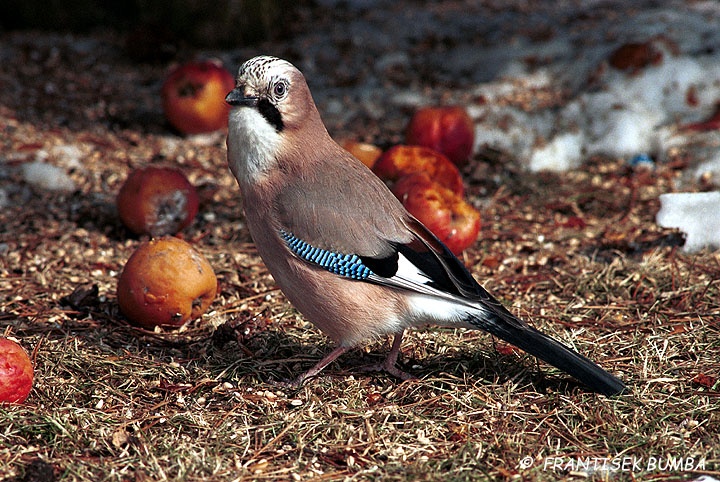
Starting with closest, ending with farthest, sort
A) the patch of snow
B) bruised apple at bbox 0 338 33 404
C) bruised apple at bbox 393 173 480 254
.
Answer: bruised apple at bbox 0 338 33 404, bruised apple at bbox 393 173 480 254, the patch of snow

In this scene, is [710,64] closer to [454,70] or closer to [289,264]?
[454,70]

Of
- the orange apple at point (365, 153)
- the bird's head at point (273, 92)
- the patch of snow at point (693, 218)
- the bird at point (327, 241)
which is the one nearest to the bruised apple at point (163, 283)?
the bird at point (327, 241)

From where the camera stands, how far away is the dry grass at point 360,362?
3.31 metres

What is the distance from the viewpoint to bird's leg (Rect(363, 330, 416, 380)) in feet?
13.1

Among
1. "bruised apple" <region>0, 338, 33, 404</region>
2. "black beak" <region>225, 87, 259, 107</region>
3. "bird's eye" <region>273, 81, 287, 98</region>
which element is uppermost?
"bird's eye" <region>273, 81, 287, 98</region>

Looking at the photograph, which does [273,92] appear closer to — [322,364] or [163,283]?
[163,283]

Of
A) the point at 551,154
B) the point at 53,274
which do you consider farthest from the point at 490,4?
the point at 53,274

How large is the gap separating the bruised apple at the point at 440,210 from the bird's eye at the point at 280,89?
4.58 ft

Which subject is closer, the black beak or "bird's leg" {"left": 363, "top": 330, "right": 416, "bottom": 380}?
the black beak

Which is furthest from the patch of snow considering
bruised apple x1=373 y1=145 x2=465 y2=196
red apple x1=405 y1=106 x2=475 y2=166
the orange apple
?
the orange apple

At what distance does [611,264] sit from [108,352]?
280cm

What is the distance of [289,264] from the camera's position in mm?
3812

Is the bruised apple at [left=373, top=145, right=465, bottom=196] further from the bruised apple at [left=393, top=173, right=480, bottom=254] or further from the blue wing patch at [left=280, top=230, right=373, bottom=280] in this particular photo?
the blue wing patch at [left=280, top=230, right=373, bottom=280]

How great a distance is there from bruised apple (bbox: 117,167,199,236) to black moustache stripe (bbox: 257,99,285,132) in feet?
5.20
